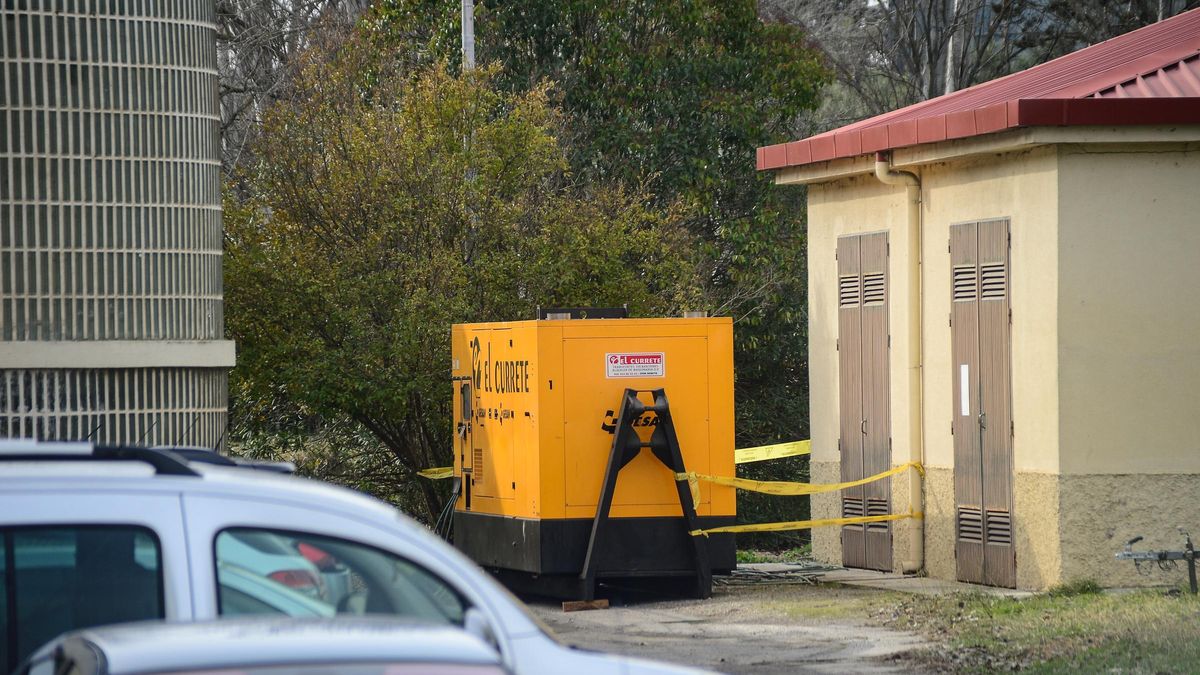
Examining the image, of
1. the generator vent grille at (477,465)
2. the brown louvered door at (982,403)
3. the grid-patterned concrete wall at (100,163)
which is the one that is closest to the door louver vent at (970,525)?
the brown louvered door at (982,403)

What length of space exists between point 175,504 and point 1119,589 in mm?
9454

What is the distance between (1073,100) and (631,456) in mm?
4133

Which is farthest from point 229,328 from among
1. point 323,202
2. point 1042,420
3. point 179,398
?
point 1042,420

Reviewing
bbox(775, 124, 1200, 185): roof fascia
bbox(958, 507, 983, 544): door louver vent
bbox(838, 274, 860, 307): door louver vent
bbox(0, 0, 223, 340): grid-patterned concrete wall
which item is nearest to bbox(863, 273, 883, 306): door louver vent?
bbox(838, 274, 860, 307): door louver vent

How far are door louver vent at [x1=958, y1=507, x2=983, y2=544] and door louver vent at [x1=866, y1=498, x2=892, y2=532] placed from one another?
3.47ft

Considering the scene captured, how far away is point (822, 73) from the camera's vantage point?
27.2 metres

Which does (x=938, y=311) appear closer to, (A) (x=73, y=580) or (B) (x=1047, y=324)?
(B) (x=1047, y=324)

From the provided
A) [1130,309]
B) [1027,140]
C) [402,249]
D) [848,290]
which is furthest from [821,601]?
[402,249]

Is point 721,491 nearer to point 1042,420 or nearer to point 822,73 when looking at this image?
point 1042,420

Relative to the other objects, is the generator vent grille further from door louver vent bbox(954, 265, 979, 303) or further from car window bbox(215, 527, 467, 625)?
car window bbox(215, 527, 467, 625)

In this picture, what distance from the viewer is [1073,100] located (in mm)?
11688

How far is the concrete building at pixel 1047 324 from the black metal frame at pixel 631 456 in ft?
A: 8.08

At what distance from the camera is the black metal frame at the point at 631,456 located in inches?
469

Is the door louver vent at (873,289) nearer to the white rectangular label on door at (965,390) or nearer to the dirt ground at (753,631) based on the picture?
the white rectangular label on door at (965,390)
